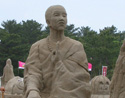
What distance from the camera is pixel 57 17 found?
28.4ft

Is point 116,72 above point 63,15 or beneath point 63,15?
beneath

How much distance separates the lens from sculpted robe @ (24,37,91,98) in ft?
27.2

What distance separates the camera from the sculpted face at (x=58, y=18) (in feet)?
28.4

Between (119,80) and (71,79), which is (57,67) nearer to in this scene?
(71,79)

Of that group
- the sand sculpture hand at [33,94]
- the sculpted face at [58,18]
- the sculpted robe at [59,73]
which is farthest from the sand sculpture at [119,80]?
the sand sculpture hand at [33,94]

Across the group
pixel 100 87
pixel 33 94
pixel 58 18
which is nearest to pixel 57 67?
pixel 33 94

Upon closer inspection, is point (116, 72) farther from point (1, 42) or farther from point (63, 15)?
point (1, 42)

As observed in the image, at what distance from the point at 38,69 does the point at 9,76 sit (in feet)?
67.4

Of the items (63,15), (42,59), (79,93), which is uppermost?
(63,15)

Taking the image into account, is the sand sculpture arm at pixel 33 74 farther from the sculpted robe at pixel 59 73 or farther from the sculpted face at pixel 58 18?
the sculpted face at pixel 58 18

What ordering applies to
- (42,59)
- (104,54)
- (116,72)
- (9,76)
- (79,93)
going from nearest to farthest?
1. (79,93)
2. (42,59)
3. (116,72)
4. (9,76)
5. (104,54)

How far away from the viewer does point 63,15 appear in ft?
28.7

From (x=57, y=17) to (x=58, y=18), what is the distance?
0.13ft

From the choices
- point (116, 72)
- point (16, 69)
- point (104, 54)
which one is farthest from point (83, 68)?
point (16, 69)
